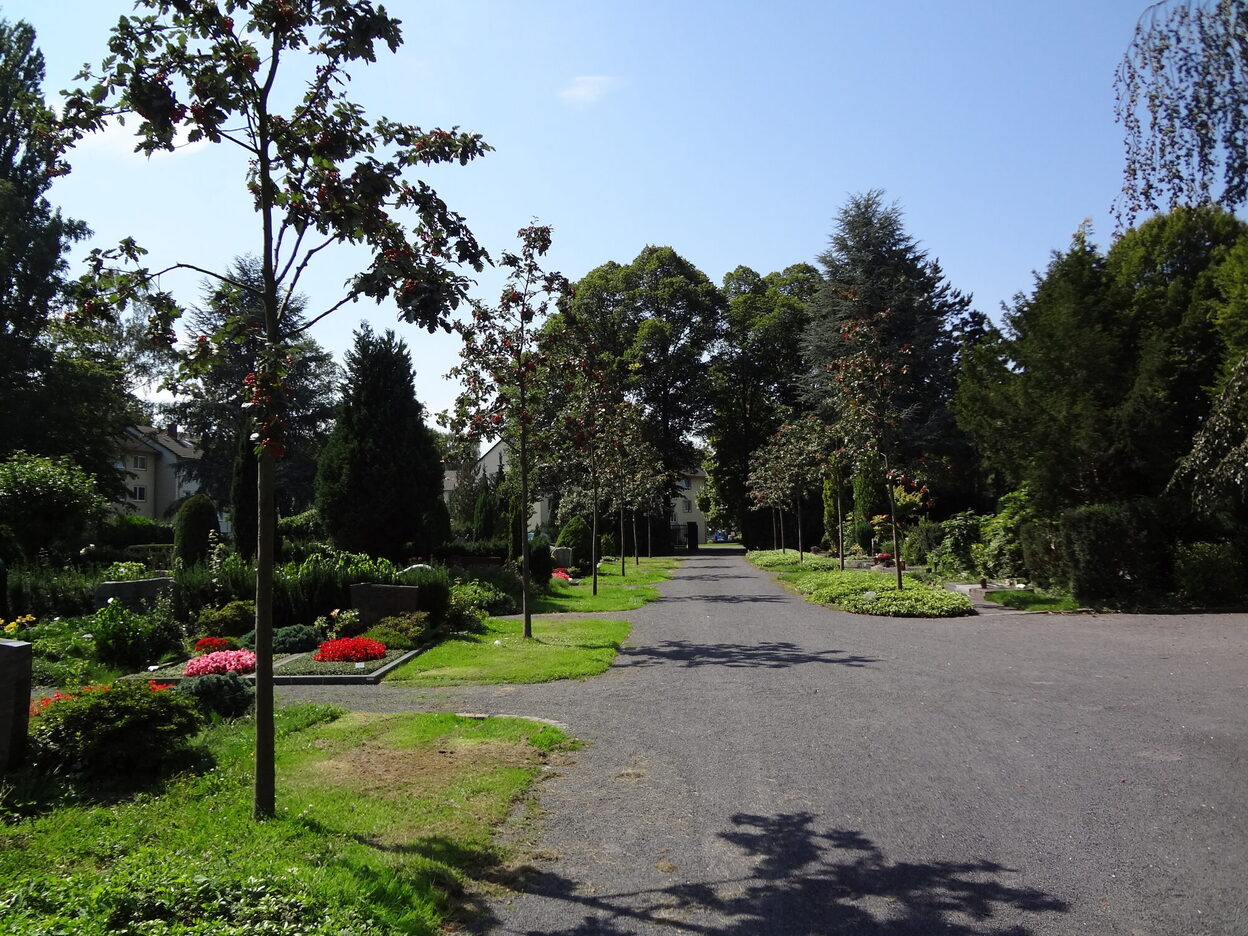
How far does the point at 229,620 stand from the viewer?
42.7ft

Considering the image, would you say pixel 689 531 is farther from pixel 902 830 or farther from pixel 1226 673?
pixel 902 830

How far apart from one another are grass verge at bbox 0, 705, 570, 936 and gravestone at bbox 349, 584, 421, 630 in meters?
6.47

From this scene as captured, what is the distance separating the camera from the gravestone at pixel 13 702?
18.4ft

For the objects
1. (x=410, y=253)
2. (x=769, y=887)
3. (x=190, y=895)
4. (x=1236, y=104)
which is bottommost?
(x=769, y=887)

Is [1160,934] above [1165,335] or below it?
below

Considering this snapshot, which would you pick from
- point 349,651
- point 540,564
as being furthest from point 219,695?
point 540,564

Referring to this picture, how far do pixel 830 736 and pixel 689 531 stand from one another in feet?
195

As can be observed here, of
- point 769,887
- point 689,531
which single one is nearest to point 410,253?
point 769,887

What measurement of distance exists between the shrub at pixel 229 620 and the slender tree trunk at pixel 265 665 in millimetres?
8390

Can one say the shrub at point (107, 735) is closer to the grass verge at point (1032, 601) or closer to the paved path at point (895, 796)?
the paved path at point (895, 796)

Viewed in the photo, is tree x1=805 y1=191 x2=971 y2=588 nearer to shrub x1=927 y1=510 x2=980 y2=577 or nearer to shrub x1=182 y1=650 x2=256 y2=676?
shrub x1=927 y1=510 x2=980 y2=577

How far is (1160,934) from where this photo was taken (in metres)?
3.81

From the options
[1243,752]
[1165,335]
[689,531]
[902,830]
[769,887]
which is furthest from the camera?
[689,531]

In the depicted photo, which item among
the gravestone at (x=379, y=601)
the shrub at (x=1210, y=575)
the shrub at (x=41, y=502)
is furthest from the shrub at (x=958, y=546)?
the shrub at (x=41, y=502)
